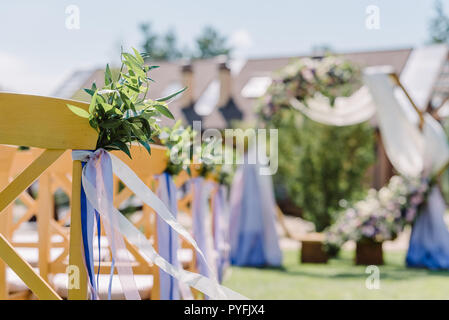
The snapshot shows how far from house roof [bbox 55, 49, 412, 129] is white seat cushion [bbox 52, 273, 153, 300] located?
1496 cm

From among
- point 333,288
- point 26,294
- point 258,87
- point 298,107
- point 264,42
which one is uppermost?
point 264,42

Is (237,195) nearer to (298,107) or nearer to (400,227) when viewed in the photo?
(298,107)

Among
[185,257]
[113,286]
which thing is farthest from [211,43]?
[113,286]

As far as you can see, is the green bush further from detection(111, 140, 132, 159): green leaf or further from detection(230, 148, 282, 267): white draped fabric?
detection(111, 140, 132, 159): green leaf

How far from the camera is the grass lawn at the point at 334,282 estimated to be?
19.4ft

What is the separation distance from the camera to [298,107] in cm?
930

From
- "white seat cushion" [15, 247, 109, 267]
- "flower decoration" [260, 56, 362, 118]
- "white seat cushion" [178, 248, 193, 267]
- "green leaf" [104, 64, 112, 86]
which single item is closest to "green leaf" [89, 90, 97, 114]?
"green leaf" [104, 64, 112, 86]

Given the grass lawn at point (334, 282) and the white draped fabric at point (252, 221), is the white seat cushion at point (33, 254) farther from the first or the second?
the white draped fabric at point (252, 221)

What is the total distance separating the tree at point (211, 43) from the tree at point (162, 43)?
232cm

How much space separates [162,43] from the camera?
140ft

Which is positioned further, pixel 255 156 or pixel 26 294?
pixel 255 156

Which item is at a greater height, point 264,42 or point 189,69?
point 264,42

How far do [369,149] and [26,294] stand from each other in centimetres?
914
